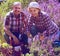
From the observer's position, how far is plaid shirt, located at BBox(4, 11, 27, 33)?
2016 mm

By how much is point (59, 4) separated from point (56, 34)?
24 cm

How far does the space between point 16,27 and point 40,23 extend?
0.20 metres

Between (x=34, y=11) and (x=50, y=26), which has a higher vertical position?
(x=34, y=11)

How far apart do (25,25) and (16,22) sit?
0.08 meters

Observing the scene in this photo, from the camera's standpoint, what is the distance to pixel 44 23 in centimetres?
203

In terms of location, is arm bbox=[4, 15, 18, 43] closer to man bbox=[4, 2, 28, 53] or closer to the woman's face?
man bbox=[4, 2, 28, 53]

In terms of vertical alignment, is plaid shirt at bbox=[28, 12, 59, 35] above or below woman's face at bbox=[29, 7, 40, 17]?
below

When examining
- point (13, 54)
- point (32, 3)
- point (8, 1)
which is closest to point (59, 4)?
point (32, 3)

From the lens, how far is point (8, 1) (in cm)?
206

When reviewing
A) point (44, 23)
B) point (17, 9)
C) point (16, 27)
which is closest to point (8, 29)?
point (16, 27)

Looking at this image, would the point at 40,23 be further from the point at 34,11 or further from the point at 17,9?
the point at 17,9

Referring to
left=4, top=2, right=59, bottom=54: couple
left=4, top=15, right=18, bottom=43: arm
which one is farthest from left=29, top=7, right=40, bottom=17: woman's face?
left=4, top=15, right=18, bottom=43: arm

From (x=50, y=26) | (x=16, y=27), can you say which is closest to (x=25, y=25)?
(x=16, y=27)

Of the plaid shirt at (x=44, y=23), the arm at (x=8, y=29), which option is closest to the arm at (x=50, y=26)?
the plaid shirt at (x=44, y=23)
